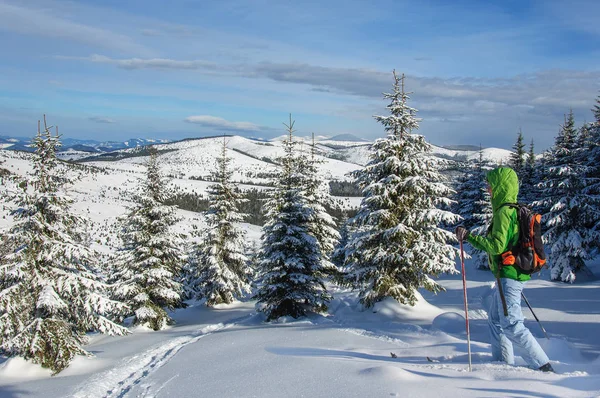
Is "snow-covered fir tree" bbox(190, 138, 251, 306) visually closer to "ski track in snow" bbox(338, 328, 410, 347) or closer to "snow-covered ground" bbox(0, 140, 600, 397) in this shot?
"snow-covered ground" bbox(0, 140, 600, 397)

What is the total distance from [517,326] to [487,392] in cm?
127

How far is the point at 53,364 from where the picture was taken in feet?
40.2

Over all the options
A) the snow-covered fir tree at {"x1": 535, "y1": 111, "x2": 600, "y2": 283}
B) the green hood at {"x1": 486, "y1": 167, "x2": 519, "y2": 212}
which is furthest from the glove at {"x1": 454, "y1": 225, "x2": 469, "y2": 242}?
the snow-covered fir tree at {"x1": 535, "y1": 111, "x2": 600, "y2": 283}

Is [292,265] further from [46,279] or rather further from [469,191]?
[469,191]

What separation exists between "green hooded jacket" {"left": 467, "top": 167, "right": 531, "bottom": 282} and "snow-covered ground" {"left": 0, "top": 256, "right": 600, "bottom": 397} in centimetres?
137

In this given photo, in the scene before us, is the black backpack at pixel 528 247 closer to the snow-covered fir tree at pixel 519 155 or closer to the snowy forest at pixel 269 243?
the snowy forest at pixel 269 243

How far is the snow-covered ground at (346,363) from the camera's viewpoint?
17.1 feet

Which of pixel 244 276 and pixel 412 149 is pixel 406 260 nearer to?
pixel 412 149

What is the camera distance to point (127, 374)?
411 inches

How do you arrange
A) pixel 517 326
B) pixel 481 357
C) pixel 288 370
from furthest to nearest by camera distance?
pixel 288 370 < pixel 481 357 < pixel 517 326

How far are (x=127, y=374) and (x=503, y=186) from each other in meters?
10.0

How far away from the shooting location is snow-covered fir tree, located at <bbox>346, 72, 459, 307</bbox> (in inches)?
560

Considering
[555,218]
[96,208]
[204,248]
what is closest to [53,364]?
[204,248]

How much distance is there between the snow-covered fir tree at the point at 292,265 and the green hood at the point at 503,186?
432 inches
